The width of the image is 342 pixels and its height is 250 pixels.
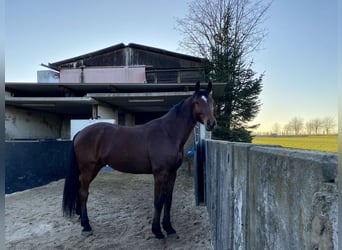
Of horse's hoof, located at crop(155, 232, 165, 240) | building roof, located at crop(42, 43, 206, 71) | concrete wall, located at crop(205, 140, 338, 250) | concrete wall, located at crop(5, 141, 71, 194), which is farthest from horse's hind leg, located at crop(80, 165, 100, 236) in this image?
building roof, located at crop(42, 43, 206, 71)

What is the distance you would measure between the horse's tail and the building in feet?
11.4

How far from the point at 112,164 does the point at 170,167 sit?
93 centimetres

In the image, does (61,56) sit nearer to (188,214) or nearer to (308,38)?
(188,214)

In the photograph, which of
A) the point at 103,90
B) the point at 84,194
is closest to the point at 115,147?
the point at 84,194

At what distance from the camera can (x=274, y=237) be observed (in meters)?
0.83

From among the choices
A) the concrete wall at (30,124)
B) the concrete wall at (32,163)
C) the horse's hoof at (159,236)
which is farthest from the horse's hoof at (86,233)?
the concrete wall at (30,124)

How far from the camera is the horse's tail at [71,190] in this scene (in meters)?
3.68

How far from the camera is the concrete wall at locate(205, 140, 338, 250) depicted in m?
0.56

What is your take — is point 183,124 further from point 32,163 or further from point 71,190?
point 32,163

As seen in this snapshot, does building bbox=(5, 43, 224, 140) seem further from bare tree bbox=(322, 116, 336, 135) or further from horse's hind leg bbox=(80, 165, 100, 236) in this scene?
bare tree bbox=(322, 116, 336, 135)

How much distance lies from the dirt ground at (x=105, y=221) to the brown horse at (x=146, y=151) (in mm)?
202

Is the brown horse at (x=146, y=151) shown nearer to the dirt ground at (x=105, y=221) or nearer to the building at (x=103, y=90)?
the dirt ground at (x=105, y=221)

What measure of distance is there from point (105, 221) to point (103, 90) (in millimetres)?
5131

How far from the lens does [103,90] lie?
7961mm
